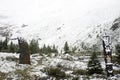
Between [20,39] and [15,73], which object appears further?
[20,39]

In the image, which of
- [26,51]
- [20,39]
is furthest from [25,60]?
[20,39]

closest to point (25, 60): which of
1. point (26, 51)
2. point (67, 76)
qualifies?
point (26, 51)

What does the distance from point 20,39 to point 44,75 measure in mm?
8728

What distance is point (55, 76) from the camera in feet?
59.7

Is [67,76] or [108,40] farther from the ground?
[108,40]

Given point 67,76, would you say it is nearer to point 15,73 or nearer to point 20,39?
point 15,73

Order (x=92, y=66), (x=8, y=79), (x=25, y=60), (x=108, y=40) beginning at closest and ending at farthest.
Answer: (x=8, y=79)
(x=108, y=40)
(x=92, y=66)
(x=25, y=60)

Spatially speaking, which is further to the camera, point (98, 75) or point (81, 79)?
point (98, 75)

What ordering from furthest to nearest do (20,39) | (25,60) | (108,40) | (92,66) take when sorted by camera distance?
(20,39), (25,60), (92,66), (108,40)

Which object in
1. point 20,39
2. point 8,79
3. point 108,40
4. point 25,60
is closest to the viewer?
point 8,79

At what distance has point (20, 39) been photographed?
1025 inches

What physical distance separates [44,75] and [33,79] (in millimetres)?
1838

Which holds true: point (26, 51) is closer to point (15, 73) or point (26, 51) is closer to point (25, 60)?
point (25, 60)

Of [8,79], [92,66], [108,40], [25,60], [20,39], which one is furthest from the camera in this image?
[20,39]
